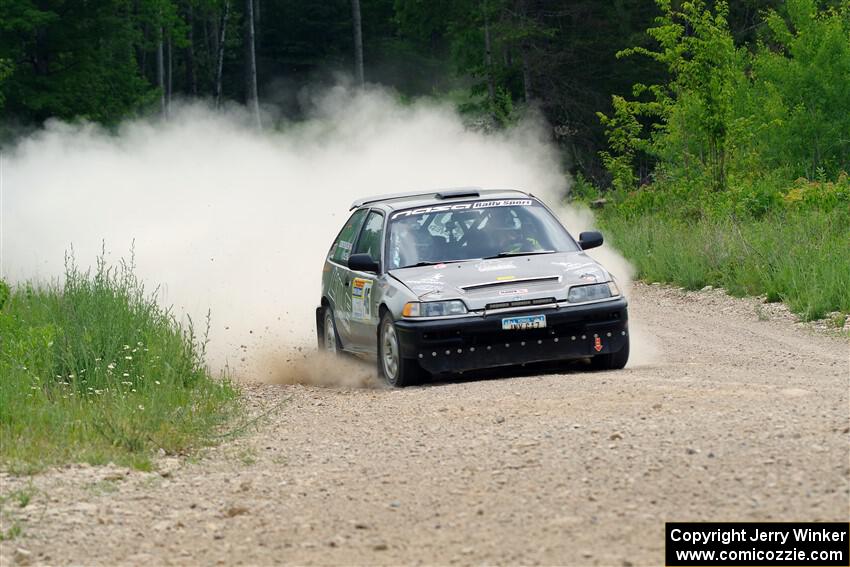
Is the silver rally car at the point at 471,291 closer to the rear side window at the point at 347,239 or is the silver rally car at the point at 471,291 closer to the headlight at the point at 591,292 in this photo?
the headlight at the point at 591,292

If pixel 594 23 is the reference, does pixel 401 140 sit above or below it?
below

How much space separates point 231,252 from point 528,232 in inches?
387

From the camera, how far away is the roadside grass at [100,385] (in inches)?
371

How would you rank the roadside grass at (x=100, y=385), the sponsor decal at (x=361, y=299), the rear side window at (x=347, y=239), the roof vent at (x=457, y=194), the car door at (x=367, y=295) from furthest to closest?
the rear side window at (x=347, y=239) < the roof vent at (x=457, y=194) < the sponsor decal at (x=361, y=299) < the car door at (x=367, y=295) < the roadside grass at (x=100, y=385)

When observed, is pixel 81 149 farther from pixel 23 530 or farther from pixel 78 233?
pixel 23 530

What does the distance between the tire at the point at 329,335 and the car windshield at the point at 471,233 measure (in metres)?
1.50

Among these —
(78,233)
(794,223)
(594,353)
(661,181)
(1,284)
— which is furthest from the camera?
(661,181)

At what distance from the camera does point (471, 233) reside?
1285cm

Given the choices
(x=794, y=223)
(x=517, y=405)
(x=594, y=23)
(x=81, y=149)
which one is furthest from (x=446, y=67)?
(x=517, y=405)

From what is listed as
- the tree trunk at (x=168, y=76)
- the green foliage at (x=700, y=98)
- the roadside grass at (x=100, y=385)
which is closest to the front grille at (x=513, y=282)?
the roadside grass at (x=100, y=385)

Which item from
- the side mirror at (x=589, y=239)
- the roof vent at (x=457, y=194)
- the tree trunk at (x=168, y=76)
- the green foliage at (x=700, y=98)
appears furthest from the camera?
the tree trunk at (x=168, y=76)

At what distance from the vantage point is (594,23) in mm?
42281

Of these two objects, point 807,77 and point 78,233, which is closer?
point 78,233

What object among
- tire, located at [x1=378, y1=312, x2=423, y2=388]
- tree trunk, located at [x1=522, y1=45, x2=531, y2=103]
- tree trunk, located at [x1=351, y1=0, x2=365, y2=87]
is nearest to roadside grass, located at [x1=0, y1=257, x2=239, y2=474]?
tire, located at [x1=378, y1=312, x2=423, y2=388]
